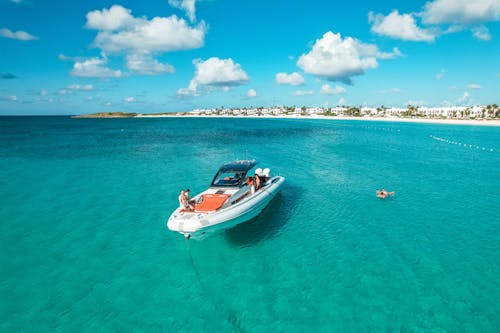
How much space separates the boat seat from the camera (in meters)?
13.3

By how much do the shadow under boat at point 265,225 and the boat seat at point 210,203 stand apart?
191 cm

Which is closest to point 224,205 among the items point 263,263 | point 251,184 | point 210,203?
point 210,203

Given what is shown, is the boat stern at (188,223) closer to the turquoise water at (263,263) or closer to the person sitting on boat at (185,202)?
the person sitting on boat at (185,202)

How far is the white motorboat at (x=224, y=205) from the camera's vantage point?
39.9 ft

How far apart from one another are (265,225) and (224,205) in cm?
322

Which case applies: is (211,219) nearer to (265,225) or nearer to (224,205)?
(224,205)

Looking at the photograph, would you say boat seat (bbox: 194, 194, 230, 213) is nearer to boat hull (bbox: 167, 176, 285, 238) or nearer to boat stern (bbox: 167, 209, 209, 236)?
boat hull (bbox: 167, 176, 285, 238)

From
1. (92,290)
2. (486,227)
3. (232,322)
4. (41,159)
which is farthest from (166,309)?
(41,159)

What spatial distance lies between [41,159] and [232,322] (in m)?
39.5

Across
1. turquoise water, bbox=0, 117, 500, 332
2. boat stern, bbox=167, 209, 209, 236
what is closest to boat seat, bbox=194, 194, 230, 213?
boat stern, bbox=167, 209, 209, 236

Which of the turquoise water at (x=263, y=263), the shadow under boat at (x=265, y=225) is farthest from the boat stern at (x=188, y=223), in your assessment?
the shadow under boat at (x=265, y=225)

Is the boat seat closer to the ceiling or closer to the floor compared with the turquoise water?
closer to the ceiling

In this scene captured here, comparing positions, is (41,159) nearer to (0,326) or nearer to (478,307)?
(0,326)

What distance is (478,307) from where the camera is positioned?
9234mm
